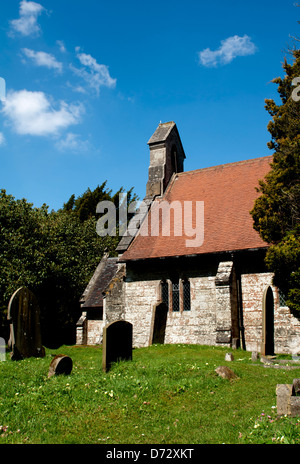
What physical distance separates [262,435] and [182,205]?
15777mm

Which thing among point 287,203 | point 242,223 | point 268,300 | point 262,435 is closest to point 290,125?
point 287,203

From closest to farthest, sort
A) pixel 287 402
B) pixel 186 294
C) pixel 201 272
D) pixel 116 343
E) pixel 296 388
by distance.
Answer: pixel 287 402 → pixel 296 388 → pixel 116 343 → pixel 201 272 → pixel 186 294

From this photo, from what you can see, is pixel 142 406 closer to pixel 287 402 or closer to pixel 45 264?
pixel 287 402

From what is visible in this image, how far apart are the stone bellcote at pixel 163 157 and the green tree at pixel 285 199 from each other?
7.76 meters

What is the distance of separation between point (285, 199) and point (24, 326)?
974cm

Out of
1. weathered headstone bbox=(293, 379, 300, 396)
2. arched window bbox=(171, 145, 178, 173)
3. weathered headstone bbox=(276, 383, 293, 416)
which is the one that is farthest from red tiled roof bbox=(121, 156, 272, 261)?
weathered headstone bbox=(276, 383, 293, 416)

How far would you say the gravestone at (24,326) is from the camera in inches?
422

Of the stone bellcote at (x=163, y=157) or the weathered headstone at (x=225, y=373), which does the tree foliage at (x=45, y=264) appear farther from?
the weathered headstone at (x=225, y=373)

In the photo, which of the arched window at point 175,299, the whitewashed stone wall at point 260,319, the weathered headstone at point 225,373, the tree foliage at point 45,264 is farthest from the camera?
the tree foliage at point 45,264

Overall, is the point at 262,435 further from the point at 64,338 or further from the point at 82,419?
the point at 64,338

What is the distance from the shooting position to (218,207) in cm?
1883

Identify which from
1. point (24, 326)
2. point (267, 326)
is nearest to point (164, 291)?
point (267, 326)

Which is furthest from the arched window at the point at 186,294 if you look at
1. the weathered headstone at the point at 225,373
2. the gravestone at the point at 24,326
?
the weathered headstone at the point at 225,373

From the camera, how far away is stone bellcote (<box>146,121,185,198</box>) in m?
21.5
